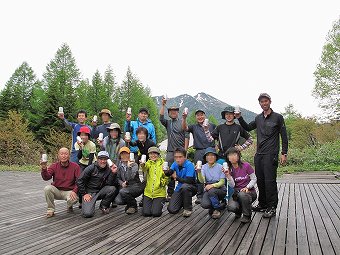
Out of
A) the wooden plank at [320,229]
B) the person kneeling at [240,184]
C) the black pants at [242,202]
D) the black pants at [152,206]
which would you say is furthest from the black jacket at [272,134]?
the black pants at [152,206]

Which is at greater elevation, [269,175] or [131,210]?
[269,175]

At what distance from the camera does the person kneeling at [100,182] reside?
5.09m

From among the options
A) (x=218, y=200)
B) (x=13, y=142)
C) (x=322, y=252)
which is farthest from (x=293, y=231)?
(x=13, y=142)

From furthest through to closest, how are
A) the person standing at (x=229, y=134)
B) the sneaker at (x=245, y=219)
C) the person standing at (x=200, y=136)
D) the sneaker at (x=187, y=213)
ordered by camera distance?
the person standing at (x=200, y=136), the person standing at (x=229, y=134), the sneaker at (x=187, y=213), the sneaker at (x=245, y=219)

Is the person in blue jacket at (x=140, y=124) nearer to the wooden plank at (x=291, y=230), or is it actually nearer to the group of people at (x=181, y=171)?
the group of people at (x=181, y=171)

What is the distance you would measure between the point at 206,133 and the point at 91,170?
7.04ft

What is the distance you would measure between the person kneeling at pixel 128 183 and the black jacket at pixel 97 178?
18 centimetres

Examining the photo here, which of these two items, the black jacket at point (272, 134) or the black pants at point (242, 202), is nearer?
the black pants at point (242, 202)

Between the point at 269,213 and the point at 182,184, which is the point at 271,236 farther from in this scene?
the point at 182,184

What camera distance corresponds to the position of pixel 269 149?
4.75 m

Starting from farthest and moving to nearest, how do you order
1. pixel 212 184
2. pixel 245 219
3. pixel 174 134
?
pixel 174 134 → pixel 212 184 → pixel 245 219

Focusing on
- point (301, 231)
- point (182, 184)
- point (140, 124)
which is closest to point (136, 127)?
point (140, 124)

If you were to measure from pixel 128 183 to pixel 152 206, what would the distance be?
0.65m

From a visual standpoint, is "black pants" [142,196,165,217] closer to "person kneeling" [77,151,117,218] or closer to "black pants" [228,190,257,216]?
"person kneeling" [77,151,117,218]
